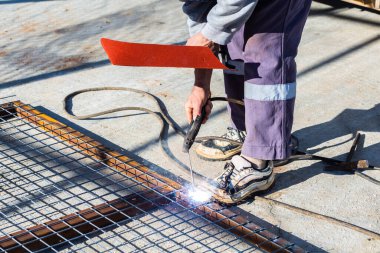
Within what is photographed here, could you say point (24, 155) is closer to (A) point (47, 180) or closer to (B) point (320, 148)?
(A) point (47, 180)

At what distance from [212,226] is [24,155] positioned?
1056mm

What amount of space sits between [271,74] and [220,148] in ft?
1.93

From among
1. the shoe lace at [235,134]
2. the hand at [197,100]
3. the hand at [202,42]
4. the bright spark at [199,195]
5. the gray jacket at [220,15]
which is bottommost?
the bright spark at [199,195]

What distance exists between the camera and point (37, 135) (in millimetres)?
3451

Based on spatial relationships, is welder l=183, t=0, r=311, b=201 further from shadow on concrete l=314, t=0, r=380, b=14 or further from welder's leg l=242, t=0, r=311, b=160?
shadow on concrete l=314, t=0, r=380, b=14

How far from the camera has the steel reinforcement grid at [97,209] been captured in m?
2.59

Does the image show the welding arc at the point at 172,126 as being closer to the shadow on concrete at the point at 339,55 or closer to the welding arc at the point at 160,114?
the welding arc at the point at 160,114

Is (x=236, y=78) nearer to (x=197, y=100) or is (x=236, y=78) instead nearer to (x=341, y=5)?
(x=197, y=100)

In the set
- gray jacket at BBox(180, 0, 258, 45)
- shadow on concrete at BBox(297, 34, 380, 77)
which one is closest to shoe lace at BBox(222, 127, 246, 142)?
gray jacket at BBox(180, 0, 258, 45)

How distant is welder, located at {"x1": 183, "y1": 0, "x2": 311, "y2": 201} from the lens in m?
2.69

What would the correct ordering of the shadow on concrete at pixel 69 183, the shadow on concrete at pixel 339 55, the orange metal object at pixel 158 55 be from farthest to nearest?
the shadow on concrete at pixel 339 55 < the shadow on concrete at pixel 69 183 < the orange metal object at pixel 158 55

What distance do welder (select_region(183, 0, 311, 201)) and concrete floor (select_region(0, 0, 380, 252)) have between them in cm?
14

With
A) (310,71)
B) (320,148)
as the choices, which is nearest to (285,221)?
(320,148)

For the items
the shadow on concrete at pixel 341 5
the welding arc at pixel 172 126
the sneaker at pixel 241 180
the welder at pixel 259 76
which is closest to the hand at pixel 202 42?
the welder at pixel 259 76
